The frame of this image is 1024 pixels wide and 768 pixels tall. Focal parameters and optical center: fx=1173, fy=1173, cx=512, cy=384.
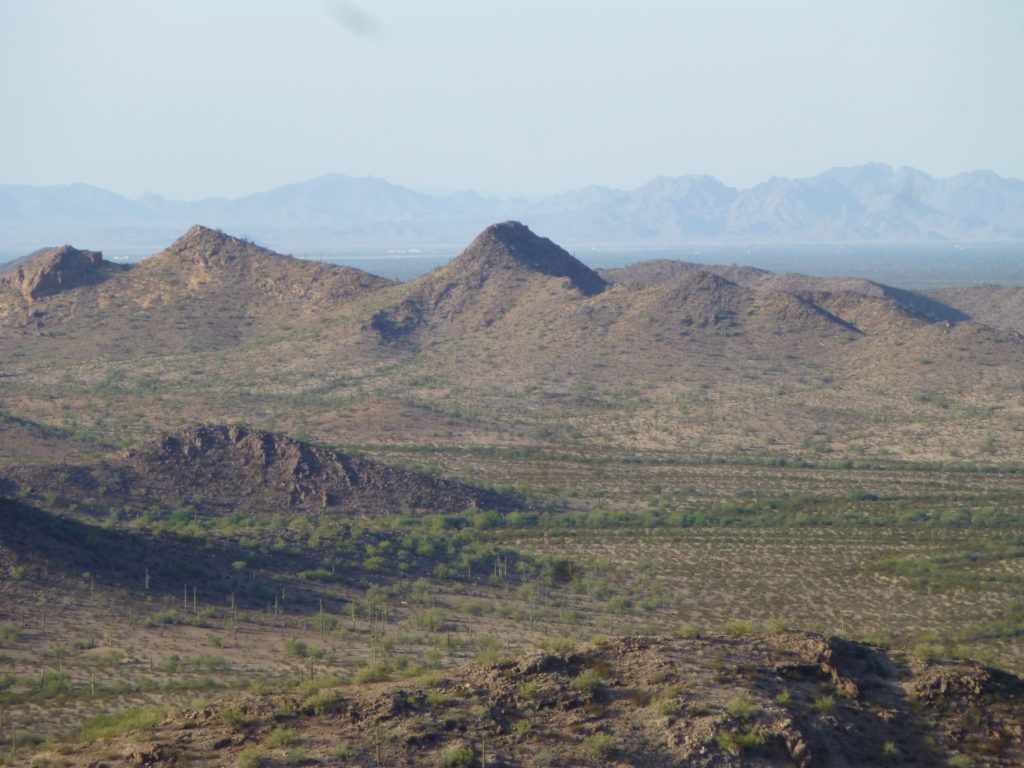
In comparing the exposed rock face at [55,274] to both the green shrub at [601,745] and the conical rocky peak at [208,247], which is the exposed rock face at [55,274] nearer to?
the conical rocky peak at [208,247]

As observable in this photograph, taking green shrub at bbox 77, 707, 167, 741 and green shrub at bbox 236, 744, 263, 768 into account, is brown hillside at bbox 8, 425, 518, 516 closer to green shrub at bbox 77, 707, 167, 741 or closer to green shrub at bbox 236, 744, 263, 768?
green shrub at bbox 77, 707, 167, 741

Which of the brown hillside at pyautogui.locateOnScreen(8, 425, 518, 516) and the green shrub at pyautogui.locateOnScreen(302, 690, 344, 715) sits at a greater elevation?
the green shrub at pyautogui.locateOnScreen(302, 690, 344, 715)

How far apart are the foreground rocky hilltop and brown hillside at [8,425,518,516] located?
28880 millimetres

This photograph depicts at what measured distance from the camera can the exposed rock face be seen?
97812mm

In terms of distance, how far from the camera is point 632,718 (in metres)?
17.6

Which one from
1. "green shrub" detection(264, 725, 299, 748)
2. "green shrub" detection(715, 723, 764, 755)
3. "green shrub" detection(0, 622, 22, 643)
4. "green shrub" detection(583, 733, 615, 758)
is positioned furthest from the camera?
"green shrub" detection(0, 622, 22, 643)

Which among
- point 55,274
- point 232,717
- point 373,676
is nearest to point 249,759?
point 232,717

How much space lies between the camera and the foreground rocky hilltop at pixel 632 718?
1659 centimetres

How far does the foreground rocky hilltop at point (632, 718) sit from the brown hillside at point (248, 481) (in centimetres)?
2888

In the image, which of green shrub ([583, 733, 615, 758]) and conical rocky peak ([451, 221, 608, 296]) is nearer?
green shrub ([583, 733, 615, 758])

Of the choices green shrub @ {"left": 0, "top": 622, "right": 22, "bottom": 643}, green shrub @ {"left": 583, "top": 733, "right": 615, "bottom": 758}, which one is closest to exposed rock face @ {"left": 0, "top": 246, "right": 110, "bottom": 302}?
green shrub @ {"left": 0, "top": 622, "right": 22, "bottom": 643}

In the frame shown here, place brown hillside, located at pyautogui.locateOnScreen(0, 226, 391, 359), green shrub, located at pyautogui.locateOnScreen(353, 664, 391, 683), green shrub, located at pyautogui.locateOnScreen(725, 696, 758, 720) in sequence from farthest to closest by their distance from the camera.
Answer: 1. brown hillside, located at pyautogui.locateOnScreen(0, 226, 391, 359)
2. green shrub, located at pyautogui.locateOnScreen(353, 664, 391, 683)
3. green shrub, located at pyautogui.locateOnScreen(725, 696, 758, 720)

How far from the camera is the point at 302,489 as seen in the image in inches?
1927

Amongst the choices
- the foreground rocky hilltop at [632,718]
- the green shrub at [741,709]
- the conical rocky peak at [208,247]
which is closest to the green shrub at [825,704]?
the foreground rocky hilltop at [632,718]
